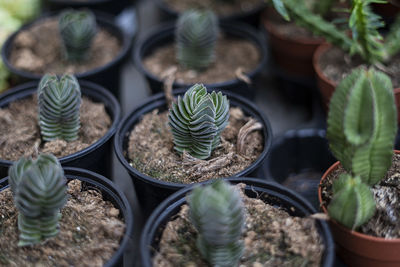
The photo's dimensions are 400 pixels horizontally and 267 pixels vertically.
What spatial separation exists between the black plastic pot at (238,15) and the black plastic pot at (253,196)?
142 centimetres

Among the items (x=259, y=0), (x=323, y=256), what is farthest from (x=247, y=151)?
(x=259, y=0)

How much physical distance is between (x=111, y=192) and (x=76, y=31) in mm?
1049

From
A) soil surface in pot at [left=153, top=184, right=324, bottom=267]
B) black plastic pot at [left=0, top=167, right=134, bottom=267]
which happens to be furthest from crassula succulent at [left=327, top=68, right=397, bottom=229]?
black plastic pot at [left=0, top=167, right=134, bottom=267]

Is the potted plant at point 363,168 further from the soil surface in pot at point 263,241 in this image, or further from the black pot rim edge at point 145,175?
the black pot rim edge at point 145,175

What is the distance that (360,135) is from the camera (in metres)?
1.36

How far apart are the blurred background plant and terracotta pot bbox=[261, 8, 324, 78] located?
1454mm

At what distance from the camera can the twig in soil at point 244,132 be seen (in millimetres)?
1808

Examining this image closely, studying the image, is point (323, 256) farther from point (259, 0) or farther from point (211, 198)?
point (259, 0)

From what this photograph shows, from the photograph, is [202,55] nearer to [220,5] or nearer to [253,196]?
[220,5]

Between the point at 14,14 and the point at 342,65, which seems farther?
the point at 14,14

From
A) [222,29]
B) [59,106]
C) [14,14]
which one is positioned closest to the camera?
[59,106]

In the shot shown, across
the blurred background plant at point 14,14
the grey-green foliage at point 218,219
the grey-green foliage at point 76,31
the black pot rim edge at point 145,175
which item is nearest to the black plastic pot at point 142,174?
the black pot rim edge at point 145,175

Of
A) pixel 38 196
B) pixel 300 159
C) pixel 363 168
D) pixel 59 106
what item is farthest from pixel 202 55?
pixel 38 196

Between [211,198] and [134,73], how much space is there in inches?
79.8
